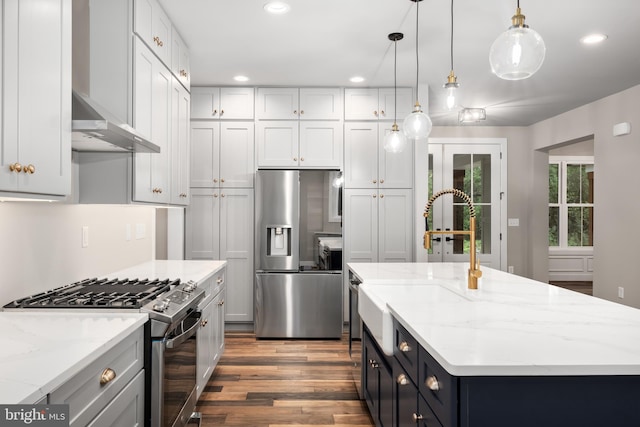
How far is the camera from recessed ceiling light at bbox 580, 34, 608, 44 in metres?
3.32

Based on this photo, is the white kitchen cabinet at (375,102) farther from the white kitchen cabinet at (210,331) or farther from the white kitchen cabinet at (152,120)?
Result: the white kitchen cabinet at (210,331)

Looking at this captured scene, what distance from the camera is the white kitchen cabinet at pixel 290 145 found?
4633mm

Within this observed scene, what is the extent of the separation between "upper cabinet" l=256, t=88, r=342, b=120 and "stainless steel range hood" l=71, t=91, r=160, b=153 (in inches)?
97.7

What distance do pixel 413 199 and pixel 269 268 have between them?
1655 mm

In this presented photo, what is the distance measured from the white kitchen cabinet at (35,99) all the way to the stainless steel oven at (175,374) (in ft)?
2.50

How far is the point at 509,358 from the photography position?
1.18 m

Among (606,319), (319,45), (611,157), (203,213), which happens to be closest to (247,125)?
(203,213)

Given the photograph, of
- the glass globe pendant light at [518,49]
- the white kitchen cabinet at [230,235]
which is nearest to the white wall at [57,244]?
the white kitchen cabinet at [230,235]

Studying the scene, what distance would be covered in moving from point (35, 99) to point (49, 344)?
0.81 m

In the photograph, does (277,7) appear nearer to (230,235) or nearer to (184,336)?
(184,336)

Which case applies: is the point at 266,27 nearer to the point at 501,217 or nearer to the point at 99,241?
the point at 99,241

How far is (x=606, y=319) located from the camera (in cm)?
162

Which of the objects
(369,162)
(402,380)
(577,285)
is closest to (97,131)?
(402,380)

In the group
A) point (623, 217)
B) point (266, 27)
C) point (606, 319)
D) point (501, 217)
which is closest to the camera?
point (606, 319)
